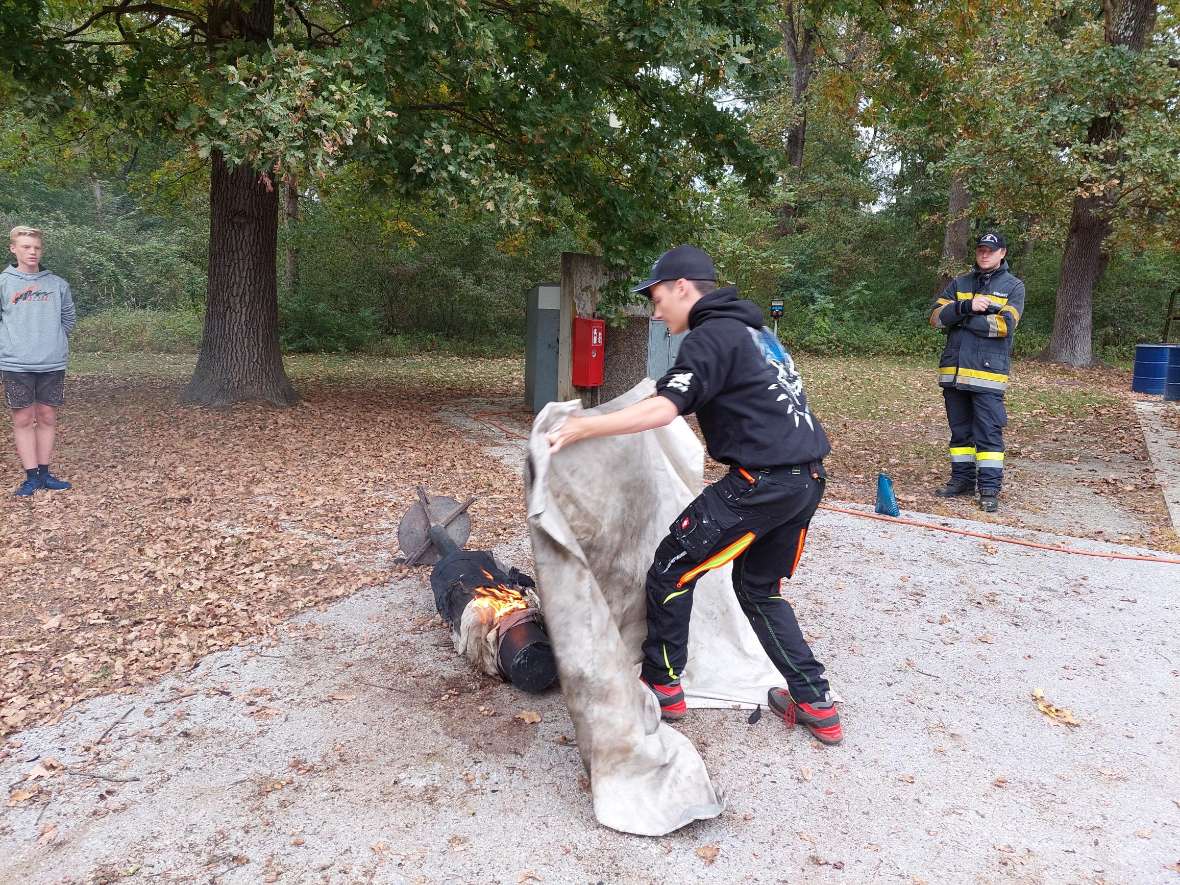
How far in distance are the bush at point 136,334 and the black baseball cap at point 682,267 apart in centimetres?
1769

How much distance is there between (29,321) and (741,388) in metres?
5.72

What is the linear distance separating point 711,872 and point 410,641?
6.94 ft

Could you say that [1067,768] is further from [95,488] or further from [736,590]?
[95,488]

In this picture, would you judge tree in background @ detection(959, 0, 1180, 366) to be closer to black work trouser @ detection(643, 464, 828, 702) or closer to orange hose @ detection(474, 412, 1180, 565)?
orange hose @ detection(474, 412, 1180, 565)

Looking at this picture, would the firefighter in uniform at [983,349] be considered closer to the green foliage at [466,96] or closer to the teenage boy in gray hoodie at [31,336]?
the green foliage at [466,96]

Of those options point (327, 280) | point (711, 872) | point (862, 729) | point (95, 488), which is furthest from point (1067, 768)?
point (327, 280)

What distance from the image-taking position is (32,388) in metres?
6.38

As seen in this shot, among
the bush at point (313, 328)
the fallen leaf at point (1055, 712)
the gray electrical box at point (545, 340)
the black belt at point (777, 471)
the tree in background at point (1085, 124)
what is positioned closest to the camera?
the black belt at point (777, 471)

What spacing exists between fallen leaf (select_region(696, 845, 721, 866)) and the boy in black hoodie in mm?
792

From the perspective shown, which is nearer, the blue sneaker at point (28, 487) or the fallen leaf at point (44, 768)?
the fallen leaf at point (44, 768)

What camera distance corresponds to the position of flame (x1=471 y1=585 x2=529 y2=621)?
3949mm

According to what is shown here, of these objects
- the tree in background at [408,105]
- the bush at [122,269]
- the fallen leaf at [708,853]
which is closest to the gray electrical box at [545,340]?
the tree in background at [408,105]

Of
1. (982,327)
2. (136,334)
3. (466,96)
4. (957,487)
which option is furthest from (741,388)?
(136,334)

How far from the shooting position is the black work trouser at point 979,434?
679 centimetres
